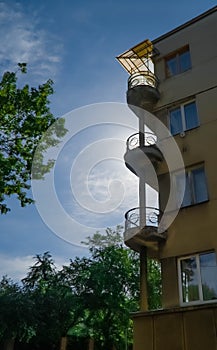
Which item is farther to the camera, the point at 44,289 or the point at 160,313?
the point at 44,289

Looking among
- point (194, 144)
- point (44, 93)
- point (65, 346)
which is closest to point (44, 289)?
point (65, 346)

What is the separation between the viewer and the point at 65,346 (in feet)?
69.9

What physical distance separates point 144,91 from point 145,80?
0.78 m

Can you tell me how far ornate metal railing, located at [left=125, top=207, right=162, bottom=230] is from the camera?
10.8 meters

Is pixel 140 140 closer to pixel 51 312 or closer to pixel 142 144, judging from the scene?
pixel 142 144

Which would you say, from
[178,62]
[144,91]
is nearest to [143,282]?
[144,91]

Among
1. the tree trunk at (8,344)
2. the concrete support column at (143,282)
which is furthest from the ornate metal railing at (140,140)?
the tree trunk at (8,344)

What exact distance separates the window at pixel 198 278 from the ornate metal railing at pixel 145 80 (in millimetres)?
7101

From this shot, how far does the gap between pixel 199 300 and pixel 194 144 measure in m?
4.83

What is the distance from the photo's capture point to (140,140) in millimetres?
12594

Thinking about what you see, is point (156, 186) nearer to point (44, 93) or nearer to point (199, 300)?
point (199, 300)

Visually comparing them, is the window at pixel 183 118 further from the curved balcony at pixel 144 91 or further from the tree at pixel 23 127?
the tree at pixel 23 127

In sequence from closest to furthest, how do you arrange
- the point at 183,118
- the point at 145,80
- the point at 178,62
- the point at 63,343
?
1. the point at 183,118
2. the point at 145,80
3. the point at 178,62
4. the point at 63,343

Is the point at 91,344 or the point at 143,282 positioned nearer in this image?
the point at 143,282
